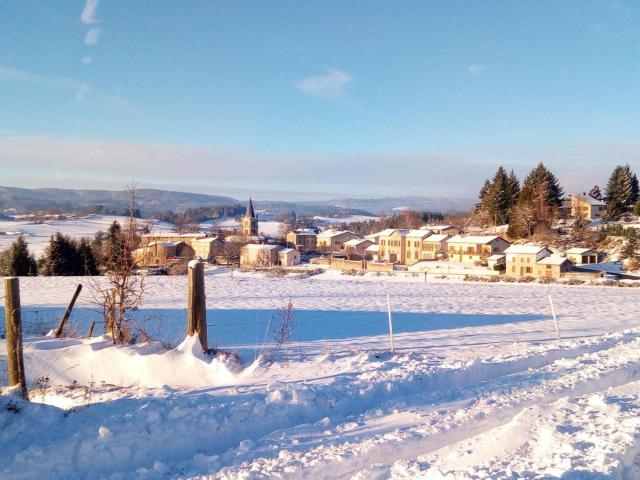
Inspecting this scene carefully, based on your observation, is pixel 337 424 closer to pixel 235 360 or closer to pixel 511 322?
pixel 235 360

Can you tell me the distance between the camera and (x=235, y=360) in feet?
20.8

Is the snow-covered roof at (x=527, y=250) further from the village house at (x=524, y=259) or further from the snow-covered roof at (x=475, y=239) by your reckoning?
the snow-covered roof at (x=475, y=239)

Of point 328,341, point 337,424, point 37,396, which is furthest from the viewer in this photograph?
point 328,341

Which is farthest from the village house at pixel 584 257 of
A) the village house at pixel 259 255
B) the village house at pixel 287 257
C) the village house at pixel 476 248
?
the village house at pixel 259 255

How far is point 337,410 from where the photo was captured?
4832 millimetres

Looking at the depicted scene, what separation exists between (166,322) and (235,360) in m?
5.23

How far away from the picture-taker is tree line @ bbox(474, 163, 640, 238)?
45500 mm

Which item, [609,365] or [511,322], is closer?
[609,365]

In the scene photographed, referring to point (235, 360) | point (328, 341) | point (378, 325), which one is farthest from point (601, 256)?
point (235, 360)

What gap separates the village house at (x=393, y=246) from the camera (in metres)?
57.8

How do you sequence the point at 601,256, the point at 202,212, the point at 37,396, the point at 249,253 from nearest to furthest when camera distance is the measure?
the point at 37,396 → the point at 601,256 → the point at 249,253 → the point at 202,212

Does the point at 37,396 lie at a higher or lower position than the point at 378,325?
higher

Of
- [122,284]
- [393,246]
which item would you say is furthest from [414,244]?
[122,284]

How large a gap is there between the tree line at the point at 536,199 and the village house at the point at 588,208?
1.77 m
